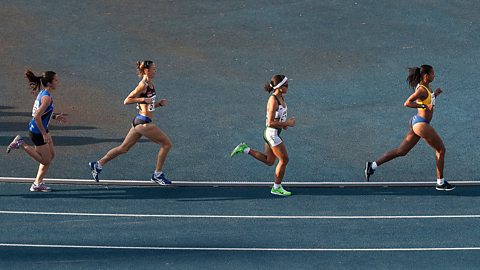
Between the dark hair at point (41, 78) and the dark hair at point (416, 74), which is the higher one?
the dark hair at point (416, 74)

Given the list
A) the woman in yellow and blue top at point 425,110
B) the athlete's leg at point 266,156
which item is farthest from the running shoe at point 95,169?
the woman in yellow and blue top at point 425,110

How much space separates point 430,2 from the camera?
2911 cm

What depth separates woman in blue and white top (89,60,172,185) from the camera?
17062mm

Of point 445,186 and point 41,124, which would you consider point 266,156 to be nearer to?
point 445,186

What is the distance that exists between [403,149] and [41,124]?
228 inches

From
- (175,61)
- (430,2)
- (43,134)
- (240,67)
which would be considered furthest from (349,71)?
(43,134)

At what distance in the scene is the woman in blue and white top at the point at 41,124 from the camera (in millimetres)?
16562

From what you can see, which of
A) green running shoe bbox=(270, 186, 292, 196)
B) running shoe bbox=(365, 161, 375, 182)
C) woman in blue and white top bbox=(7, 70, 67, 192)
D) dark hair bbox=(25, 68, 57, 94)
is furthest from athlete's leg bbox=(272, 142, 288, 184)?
dark hair bbox=(25, 68, 57, 94)

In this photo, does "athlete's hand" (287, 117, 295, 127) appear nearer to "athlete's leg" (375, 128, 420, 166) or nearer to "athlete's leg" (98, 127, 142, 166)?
"athlete's leg" (375, 128, 420, 166)

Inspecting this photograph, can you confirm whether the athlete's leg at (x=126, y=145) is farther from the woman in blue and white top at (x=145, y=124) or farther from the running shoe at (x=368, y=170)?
the running shoe at (x=368, y=170)

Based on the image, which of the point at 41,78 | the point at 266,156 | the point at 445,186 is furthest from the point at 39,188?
the point at 445,186

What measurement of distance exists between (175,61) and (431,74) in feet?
28.8

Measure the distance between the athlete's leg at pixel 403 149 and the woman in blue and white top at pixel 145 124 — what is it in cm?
350

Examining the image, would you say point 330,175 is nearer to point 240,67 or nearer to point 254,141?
point 254,141
